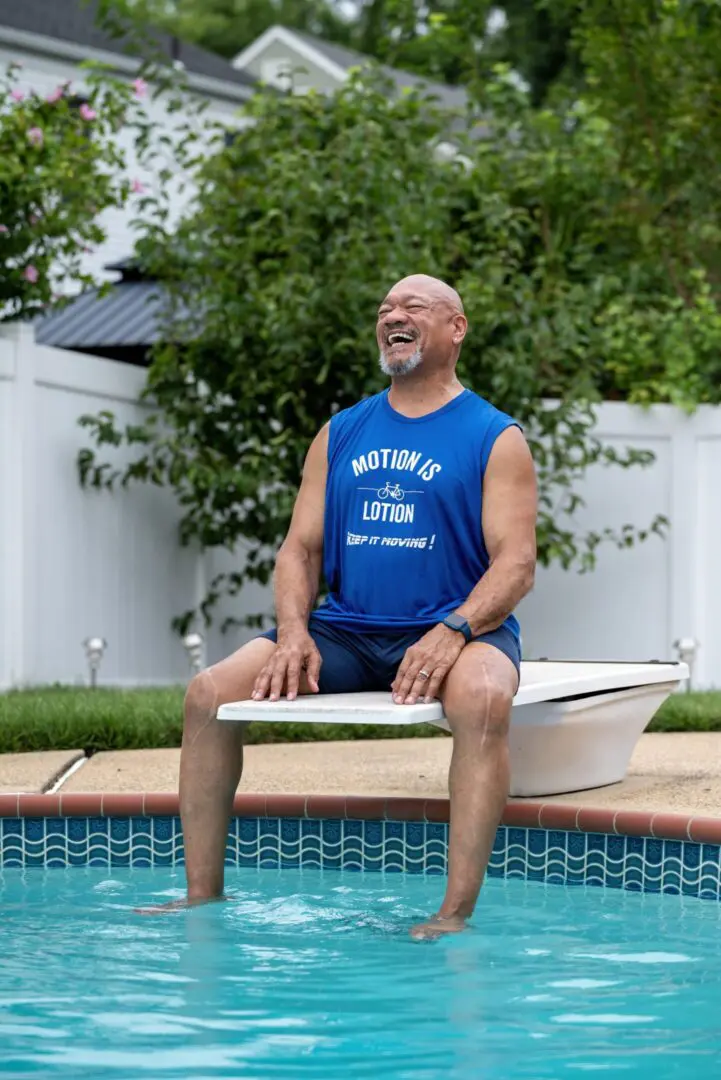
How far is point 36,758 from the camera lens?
215 inches

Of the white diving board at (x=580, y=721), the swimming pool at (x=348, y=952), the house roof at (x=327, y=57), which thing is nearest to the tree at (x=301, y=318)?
the white diving board at (x=580, y=721)

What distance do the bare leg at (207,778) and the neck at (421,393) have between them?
0.77 m

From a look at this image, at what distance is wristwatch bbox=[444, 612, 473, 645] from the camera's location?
380 cm

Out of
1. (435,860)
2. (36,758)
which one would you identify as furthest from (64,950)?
(36,758)

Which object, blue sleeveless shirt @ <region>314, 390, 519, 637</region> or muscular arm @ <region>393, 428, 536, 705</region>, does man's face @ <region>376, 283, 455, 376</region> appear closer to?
blue sleeveless shirt @ <region>314, 390, 519, 637</region>

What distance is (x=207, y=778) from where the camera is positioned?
12.7 feet

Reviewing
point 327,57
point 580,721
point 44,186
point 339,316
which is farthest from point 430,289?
point 327,57

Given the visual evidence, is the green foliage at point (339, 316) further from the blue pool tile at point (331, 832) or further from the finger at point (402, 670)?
the finger at point (402, 670)

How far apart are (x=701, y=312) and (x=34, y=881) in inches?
247

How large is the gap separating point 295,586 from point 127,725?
6.40 feet

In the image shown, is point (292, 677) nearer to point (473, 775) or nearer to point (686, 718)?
point (473, 775)

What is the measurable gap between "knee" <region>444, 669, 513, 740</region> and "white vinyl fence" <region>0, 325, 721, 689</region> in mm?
4165

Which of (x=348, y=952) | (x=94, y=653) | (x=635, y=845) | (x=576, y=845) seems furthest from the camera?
(x=94, y=653)

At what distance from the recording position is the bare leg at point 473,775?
3.61 m
